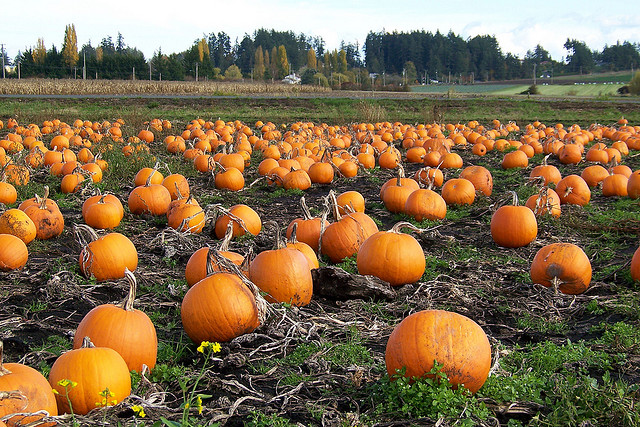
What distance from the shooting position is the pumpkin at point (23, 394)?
231cm

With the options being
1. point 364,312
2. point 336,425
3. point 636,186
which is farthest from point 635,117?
point 336,425

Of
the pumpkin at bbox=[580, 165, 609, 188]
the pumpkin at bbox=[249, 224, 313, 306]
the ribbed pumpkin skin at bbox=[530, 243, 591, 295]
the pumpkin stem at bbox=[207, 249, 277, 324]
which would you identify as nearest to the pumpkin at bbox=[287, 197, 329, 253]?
the pumpkin at bbox=[249, 224, 313, 306]

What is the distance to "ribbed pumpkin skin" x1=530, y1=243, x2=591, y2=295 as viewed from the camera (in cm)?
440

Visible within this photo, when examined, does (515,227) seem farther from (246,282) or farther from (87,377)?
(87,377)

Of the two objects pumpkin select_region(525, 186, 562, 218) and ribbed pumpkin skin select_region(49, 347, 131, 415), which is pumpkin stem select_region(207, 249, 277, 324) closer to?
ribbed pumpkin skin select_region(49, 347, 131, 415)

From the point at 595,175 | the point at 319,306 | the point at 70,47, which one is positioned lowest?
the point at 319,306

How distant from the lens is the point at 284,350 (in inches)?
132

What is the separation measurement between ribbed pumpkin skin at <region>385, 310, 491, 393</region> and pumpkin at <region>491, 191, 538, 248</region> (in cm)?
297

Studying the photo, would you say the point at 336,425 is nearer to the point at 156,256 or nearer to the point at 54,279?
the point at 54,279

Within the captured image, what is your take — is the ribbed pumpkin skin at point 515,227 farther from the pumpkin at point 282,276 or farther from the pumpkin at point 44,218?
the pumpkin at point 44,218

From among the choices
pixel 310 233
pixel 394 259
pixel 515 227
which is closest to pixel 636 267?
pixel 515 227

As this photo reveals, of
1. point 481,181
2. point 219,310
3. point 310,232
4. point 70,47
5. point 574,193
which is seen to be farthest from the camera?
point 70,47

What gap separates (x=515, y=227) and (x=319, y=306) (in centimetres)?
250

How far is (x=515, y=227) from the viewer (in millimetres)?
5621
